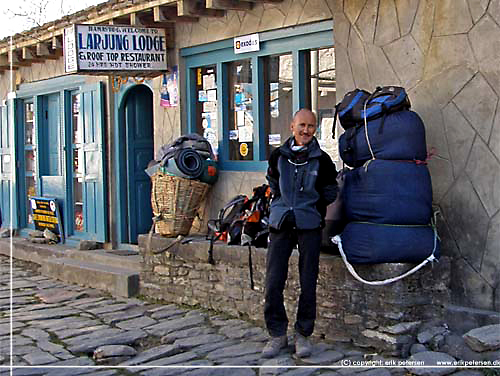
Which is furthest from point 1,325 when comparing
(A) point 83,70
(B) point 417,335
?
(B) point 417,335

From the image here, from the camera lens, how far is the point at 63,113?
13320 millimetres

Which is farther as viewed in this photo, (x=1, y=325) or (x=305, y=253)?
(x=1, y=325)

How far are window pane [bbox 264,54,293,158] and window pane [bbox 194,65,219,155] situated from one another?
92 centimetres

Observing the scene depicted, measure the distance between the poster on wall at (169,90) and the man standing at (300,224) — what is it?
12.8 feet

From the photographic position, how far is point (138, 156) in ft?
39.4

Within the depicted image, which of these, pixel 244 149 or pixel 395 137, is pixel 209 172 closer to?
pixel 244 149

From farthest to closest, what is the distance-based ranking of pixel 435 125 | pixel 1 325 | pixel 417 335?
pixel 1 325 < pixel 435 125 < pixel 417 335

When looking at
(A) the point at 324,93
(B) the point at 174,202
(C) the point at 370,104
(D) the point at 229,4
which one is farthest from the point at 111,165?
(C) the point at 370,104

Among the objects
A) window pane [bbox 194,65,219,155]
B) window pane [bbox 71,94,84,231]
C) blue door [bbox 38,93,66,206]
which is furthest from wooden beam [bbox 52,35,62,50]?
window pane [bbox 194,65,219,155]

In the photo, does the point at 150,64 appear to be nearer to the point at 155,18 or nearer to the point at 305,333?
the point at 155,18

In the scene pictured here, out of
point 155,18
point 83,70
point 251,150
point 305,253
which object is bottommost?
point 305,253

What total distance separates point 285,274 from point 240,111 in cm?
344

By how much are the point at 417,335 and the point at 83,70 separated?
5.14 m

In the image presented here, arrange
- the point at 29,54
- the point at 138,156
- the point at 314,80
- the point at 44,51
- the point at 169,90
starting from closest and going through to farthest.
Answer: the point at 314,80 < the point at 169,90 < the point at 138,156 < the point at 44,51 < the point at 29,54
